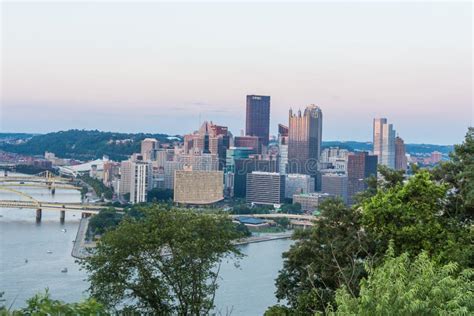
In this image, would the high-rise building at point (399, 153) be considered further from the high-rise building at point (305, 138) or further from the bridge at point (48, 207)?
the bridge at point (48, 207)

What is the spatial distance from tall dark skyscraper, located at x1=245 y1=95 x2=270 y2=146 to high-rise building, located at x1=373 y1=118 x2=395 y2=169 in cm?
526

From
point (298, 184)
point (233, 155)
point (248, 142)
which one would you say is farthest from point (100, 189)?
point (248, 142)

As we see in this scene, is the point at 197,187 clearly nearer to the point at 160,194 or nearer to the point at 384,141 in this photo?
the point at 160,194

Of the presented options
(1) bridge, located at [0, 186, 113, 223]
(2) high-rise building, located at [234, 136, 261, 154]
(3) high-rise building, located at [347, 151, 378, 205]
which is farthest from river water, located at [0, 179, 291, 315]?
(2) high-rise building, located at [234, 136, 261, 154]

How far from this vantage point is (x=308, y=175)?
23.5 meters

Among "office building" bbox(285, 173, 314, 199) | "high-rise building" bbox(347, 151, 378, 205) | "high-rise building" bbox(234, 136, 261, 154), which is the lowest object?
"office building" bbox(285, 173, 314, 199)

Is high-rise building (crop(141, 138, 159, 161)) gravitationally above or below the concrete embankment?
above

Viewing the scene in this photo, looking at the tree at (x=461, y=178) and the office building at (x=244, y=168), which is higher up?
the tree at (x=461, y=178)

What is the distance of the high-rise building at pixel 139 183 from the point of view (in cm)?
1969

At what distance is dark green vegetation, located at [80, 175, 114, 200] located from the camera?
65.5ft

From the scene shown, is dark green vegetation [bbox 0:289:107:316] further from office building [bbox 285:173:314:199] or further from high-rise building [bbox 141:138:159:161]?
high-rise building [bbox 141:138:159:161]

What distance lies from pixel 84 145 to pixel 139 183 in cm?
1491

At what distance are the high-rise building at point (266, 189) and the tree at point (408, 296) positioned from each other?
18.8 meters

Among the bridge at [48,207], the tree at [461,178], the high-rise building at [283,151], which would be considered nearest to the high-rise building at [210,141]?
the high-rise building at [283,151]
